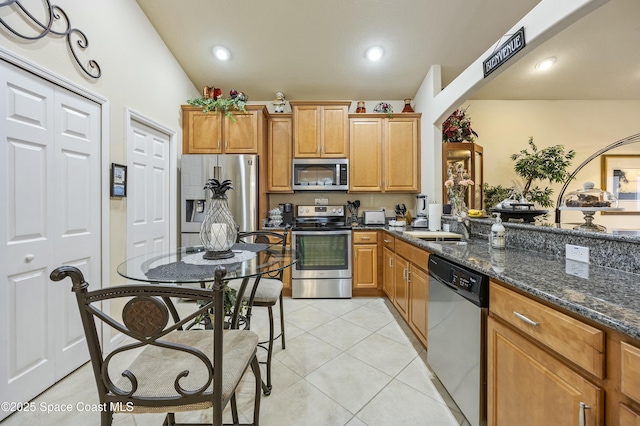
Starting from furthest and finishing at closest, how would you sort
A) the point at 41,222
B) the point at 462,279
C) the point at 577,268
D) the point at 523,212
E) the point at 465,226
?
the point at 465,226 < the point at 523,212 < the point at 41,222 < the point at 462,279 < the point at 577,268

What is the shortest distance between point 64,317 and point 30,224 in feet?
2.28

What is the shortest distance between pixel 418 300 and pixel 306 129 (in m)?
2.54

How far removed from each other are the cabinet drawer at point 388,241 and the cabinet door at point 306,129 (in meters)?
1.47

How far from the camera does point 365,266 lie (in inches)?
123

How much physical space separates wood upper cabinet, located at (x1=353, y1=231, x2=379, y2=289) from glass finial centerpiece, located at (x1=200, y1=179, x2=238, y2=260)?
1.92 metres

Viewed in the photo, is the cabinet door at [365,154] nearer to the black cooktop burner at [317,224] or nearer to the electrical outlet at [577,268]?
the black cooktop burner at [317,224]

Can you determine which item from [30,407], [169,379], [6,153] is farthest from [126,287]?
[30,407]

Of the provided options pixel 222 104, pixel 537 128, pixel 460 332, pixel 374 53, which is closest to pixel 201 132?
pixel 222 104

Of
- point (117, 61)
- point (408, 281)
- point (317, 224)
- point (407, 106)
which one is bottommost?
point (408, 281)

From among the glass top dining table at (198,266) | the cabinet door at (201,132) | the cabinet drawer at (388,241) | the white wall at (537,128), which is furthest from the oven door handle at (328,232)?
the white wall at (537,128)

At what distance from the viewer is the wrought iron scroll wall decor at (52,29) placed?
141 centimetres

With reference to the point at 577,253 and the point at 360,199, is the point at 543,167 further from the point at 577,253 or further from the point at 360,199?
the point at 577,253

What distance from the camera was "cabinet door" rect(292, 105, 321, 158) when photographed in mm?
3367

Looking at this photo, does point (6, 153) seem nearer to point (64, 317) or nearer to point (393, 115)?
point (64, 317)
